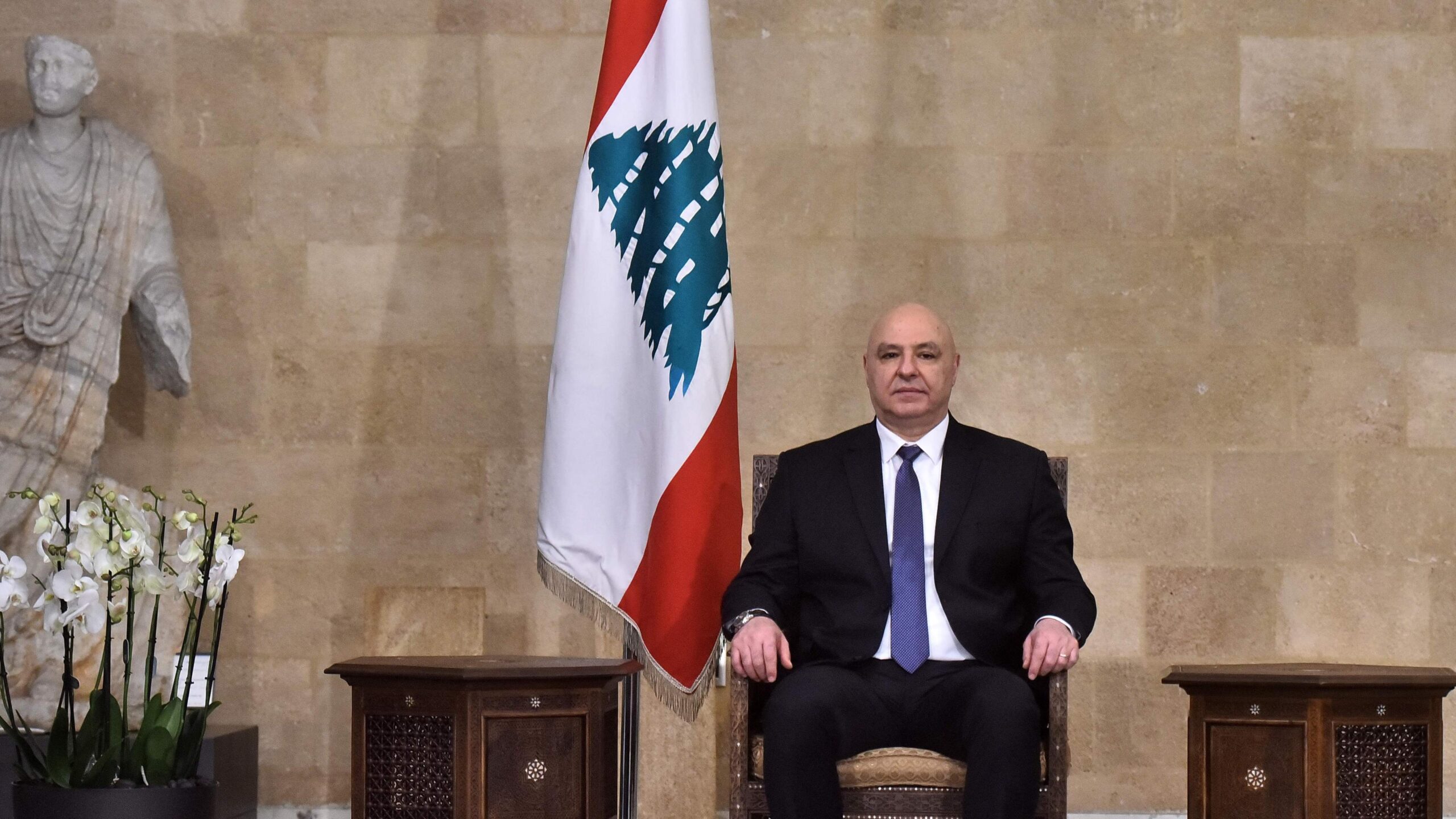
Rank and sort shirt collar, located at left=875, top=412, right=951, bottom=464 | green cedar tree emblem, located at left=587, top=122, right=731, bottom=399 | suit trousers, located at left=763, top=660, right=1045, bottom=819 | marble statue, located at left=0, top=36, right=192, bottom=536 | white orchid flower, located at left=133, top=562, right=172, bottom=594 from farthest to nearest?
marble statue, located at left=0, top=36, right=192, bottom=536 → green cedar tree emblem, located at left=587, top=122, right=731, bottom=399 → shirt collar, located at left=875, top=412, right=951, bottom=464 → suit trousers, located at left=763, top=660, right=1045, bottom=819 → white orchid flower, located at left=133, top=562, right=172, bottom=594

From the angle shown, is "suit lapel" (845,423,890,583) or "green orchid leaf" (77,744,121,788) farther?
"suit lapel" (845,423,890,583)

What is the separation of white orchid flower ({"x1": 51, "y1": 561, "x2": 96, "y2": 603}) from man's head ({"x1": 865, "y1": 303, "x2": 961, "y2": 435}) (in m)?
1.79

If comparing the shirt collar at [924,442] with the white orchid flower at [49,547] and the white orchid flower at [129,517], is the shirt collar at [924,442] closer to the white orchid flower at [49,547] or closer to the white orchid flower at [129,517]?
the white orchid flower at [129,517]

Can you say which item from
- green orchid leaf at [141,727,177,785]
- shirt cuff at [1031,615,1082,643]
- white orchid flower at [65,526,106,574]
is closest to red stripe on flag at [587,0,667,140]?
shirt cuff at [1031,615,1082,643]

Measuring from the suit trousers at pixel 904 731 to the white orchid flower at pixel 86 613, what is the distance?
132 centimetres

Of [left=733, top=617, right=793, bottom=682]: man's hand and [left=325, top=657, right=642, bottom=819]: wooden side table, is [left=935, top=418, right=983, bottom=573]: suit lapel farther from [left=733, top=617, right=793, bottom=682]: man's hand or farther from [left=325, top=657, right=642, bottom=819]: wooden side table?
[left=325, top=657, right=642, bottom=819]: wooden side table

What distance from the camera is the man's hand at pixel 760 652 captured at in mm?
3379

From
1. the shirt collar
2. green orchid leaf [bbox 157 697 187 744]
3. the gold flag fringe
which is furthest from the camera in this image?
the gold flag fringe

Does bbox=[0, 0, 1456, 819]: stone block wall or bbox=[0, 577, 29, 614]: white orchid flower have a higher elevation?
bbox=[0, 0, 1456, 819]: stone block wall

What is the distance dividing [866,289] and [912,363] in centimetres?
159

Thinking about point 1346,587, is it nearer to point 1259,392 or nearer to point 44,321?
point 1259,392

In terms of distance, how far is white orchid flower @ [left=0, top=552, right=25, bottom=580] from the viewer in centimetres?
277

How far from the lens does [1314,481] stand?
512 cm

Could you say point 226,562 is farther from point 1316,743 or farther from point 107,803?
point 1316,743
